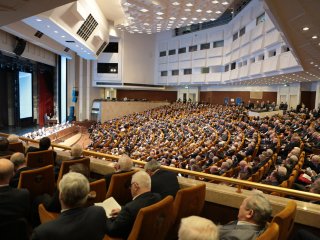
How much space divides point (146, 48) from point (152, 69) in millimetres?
2256

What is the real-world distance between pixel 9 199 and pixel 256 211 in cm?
173

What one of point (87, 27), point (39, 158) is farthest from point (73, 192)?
point (87, 27)

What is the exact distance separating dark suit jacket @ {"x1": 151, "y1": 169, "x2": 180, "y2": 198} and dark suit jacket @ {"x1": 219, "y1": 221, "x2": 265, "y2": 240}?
2.58 feet

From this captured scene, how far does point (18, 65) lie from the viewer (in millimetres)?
16594

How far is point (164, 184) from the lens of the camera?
2.57 meters

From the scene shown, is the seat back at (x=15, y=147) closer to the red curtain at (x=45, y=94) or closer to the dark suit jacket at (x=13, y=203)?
the dark suit jacket at (x=13, y=203)

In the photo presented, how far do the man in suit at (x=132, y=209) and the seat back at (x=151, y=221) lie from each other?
0.49 feet

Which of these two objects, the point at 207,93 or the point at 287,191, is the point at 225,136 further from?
Answer: the point at 207,93

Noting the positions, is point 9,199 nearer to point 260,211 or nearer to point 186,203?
point 186,203

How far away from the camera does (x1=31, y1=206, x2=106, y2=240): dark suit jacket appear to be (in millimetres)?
1592

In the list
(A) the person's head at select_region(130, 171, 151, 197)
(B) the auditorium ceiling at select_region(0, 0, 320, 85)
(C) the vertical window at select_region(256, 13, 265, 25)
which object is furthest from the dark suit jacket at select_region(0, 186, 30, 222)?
(C) the vertical window at select_region(256, 13, 265, 25)

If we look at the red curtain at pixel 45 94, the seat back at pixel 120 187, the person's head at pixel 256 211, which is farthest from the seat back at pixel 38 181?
the red curtain at pixel 45 94

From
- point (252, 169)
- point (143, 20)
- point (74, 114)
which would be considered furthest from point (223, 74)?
point (252, 169)

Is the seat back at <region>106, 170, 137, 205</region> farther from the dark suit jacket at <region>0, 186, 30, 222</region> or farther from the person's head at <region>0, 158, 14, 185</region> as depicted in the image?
the person's head at <region>0, 158, 14, 185</region>
